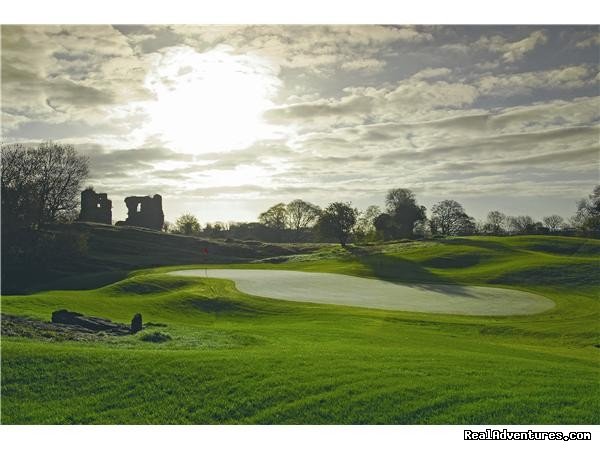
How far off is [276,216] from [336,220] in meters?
53.6

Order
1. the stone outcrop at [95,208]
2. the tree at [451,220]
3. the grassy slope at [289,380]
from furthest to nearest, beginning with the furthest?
the tree at [451,220], the stone outcrop at [95,208], the grassy slope at [289,380]

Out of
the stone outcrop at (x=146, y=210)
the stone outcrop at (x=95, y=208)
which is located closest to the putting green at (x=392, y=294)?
the stone outcrop at (x=95, y=208)

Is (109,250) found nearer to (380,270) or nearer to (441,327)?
(380,270)

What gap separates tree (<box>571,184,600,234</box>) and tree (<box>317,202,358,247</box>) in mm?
46766

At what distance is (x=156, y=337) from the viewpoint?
20.8 meters

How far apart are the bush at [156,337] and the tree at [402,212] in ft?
311

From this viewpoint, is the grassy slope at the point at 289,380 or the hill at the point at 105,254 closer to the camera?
the grassy slope at the point at 289,380

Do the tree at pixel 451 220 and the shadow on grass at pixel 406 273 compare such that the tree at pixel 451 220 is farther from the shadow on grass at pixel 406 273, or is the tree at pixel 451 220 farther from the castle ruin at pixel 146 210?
the castle ruin at pixel 146 210

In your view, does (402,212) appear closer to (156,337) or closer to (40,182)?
(40,182)

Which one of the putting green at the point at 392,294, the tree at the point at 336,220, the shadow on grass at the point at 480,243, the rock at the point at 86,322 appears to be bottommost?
the putting green at the point at 392,294

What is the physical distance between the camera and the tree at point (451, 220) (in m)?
125

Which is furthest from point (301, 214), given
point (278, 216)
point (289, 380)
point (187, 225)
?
point (289, 380)

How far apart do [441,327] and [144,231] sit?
3105 inches

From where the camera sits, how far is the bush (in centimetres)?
2051
